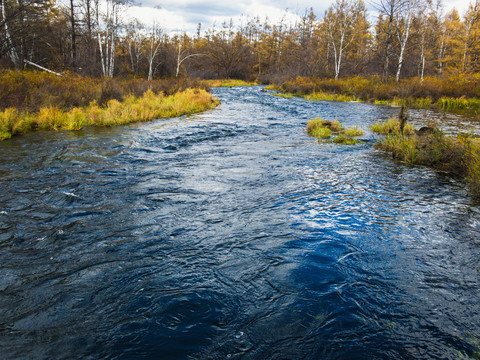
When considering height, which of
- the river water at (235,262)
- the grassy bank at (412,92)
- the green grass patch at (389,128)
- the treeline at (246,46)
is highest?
the treeline at (246,46)

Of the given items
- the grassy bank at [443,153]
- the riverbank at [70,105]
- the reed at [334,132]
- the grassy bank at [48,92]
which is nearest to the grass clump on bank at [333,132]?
the reed at [334,132]

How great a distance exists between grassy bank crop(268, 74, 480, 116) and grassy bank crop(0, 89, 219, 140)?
13394mm

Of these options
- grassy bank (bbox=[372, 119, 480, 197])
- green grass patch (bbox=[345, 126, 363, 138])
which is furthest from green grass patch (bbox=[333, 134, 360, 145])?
grassy bank (bbox=[372, 119, 480, 197])

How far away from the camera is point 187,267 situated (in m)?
3.65

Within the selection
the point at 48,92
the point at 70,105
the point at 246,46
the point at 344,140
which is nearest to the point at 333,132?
the point at 344,140

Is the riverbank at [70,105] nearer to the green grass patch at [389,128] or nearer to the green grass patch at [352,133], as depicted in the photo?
the green grass patch at [352,133]

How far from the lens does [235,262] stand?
377cm

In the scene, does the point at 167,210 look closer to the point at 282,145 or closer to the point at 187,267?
the point at 187,267

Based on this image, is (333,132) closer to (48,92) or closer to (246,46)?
(48,92)

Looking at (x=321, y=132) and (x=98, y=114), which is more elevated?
(x=98, y=114)

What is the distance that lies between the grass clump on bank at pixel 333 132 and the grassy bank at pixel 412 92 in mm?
8619

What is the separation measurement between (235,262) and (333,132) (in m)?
9.86

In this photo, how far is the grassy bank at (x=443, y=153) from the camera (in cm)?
604

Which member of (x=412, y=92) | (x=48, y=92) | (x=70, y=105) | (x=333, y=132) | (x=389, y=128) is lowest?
(x=333, y=132)
